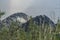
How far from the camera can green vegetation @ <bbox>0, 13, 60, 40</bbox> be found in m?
2.55

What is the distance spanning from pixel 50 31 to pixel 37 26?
0.28 meters

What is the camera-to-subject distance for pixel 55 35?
95.3 inches

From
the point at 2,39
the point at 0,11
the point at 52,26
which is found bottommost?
the point at 2,39

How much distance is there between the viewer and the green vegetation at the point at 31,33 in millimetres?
2547

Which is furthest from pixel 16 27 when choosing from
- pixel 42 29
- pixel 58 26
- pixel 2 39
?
pixel 58 26

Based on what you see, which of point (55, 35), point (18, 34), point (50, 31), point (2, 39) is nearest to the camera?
point (55, 35)

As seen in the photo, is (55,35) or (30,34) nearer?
(55,35)

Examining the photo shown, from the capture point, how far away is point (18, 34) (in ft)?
9.39

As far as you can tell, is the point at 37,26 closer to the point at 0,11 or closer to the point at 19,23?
the point at 19,23

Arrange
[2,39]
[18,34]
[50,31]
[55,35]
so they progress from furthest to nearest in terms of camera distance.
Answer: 1. [2,39]
2. [18,34]
3. [50,31]
4. [55,35]

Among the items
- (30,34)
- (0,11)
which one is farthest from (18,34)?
(0,11)

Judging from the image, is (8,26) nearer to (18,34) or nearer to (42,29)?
(18,34)

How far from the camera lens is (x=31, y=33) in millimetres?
2826

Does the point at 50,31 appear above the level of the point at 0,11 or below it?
below
